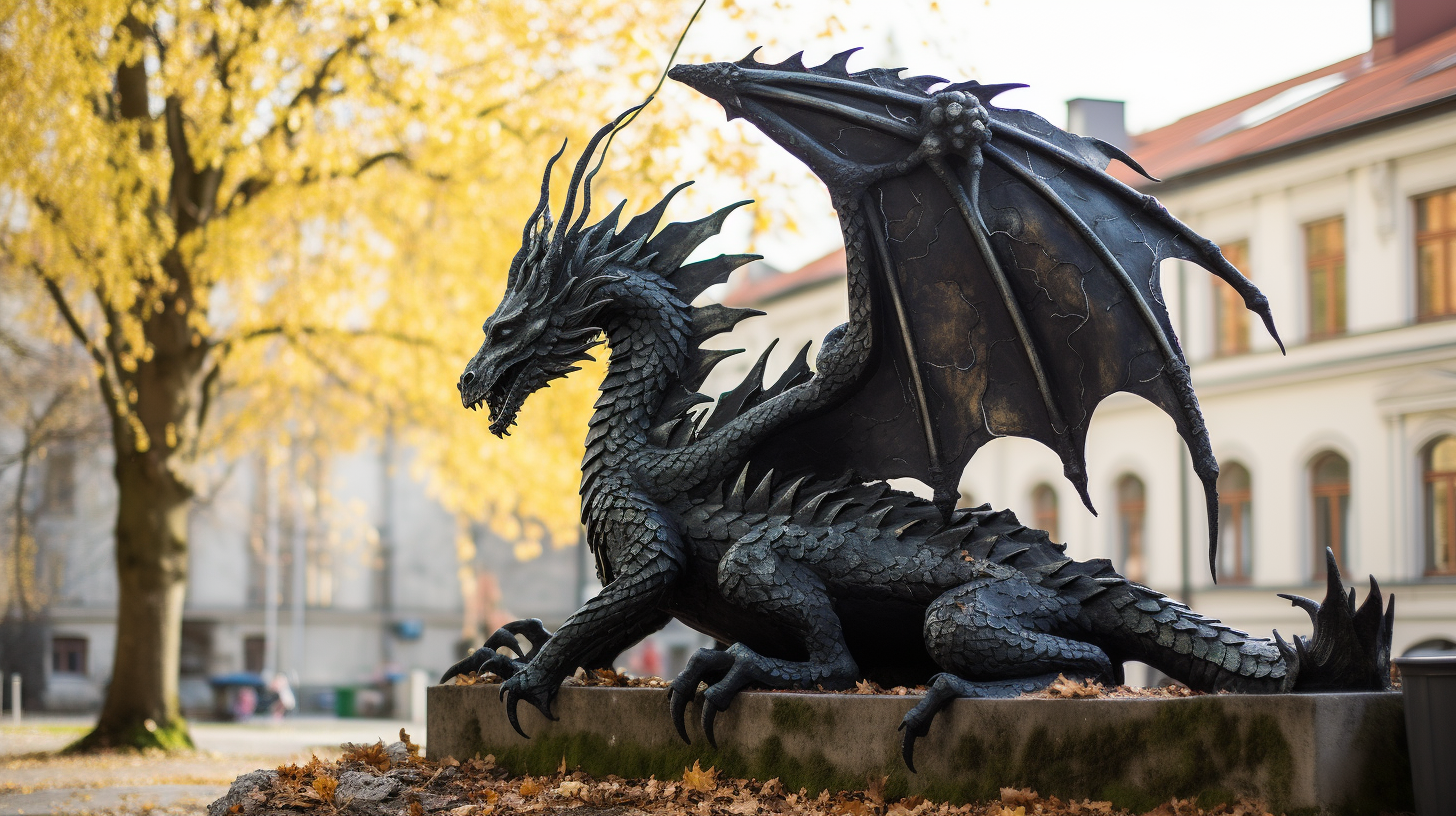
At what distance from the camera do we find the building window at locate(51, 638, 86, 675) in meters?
32.7

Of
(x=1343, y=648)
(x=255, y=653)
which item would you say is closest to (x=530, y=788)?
(x=1343, y=648)

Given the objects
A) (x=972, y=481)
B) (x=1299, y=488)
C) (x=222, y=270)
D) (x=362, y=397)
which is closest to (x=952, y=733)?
(x=222, y=270)

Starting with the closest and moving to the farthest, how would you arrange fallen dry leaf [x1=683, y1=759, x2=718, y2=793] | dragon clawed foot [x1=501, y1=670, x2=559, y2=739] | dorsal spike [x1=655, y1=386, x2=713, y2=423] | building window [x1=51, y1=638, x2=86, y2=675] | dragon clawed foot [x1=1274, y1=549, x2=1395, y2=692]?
dragon clawed foot [x1=1274, y1=549, x2=1395, y2=692] → fallen dry leaf [x1=683, y1=759, x2=718, y2=793] → dragon clawed foot [x1=501, y1=670, x2=559, y2=739] → dorsal spike [x1=655, y1=386, x2=713, y2=423] → building window [x1=51, y1=638, x2=86, y2=675]

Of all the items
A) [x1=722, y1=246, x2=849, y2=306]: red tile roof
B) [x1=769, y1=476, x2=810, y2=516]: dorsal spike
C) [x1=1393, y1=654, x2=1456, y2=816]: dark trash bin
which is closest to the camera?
[x1=1393, y1=654, x2=1456, y2=816]: dark trash bin

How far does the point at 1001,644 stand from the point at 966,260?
1.66 metres

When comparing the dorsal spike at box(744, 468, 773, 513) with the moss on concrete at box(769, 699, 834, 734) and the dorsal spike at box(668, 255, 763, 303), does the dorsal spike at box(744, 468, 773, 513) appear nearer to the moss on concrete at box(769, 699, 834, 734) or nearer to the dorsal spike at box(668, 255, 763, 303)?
the moss on concrete at box(769, 699, 834, 734)

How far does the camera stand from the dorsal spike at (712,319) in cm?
621

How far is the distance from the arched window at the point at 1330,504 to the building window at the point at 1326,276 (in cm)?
203

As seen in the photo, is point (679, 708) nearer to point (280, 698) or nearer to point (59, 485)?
point (280, 698)

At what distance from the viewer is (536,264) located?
6.31 meters

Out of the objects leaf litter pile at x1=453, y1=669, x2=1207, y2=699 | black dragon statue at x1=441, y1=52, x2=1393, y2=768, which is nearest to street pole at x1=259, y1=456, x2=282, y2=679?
leaf litter pile at x1=453, y1=669, x2=1207, y2=699

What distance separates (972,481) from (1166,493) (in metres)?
5.32

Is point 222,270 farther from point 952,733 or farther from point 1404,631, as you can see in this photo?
point 1404,631

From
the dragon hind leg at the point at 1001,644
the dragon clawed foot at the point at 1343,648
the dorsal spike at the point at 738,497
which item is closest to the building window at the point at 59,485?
the dorsal spike at the point at 738,497
